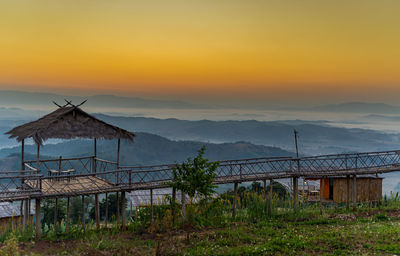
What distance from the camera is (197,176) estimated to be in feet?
55.8

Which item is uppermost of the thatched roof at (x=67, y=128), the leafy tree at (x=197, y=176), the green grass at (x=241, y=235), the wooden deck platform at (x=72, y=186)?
the thatched roof at (x=67, y=128)

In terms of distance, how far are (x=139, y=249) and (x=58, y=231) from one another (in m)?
5.22

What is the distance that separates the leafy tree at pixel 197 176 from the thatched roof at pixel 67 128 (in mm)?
5665

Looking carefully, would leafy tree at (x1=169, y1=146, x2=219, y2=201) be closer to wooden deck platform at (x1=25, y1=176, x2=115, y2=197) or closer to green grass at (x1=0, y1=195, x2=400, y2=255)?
green grass at (x1=0, y1=195, x2=400, y2=255)

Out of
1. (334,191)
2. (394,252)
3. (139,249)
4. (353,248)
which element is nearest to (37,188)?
(139,249)

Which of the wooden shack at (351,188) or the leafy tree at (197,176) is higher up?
the leafy tree at (197,176)

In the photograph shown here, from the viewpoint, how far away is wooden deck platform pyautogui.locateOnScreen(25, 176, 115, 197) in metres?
17.9

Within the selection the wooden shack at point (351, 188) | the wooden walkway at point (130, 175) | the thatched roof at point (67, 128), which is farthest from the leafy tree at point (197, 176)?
the wooden shack at point (351, 188)

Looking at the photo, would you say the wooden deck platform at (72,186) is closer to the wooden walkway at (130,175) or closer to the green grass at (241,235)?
the wooden walkway at (130,175)

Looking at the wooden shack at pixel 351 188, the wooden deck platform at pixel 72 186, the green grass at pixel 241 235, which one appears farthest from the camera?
the wooden shack at pixel 351 188

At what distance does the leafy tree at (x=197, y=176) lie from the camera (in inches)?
671

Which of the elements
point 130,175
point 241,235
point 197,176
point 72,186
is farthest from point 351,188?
point 72,186

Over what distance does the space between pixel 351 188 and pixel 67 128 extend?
1020 inches

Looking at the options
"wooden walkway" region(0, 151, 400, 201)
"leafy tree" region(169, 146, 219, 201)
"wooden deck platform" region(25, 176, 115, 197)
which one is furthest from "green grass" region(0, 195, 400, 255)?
"wooden deck platform" region(25, 176, 115, 197)
